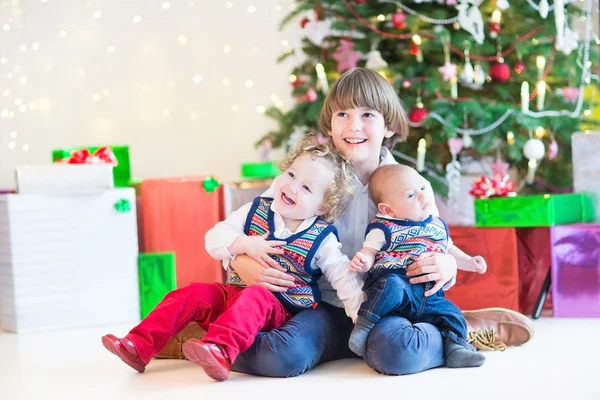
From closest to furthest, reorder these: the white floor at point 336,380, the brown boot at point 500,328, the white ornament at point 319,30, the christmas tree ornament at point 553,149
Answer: the white floor at point 336,380, the brown boot at point 500,328, the christmas tree ornament at point 553,149, the white ornament at point 319,30

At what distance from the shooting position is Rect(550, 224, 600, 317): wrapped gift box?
2.66 m

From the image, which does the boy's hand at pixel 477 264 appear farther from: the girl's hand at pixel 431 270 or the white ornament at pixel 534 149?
the white ornament at pixel 534 149

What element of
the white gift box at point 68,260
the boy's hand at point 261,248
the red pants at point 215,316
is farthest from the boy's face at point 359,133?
the white gift box at point 68,260

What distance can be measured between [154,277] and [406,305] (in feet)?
4.10

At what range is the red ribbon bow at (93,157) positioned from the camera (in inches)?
119

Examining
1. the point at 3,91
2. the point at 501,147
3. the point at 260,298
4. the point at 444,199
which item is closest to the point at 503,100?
the point at 501,147

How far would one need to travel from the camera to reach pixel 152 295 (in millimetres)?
3023

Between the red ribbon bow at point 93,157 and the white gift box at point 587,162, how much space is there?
5.28ft

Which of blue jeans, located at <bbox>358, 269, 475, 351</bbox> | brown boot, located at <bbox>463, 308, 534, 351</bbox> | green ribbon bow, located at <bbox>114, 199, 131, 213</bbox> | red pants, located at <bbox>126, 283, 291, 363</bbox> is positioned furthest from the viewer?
green ribbon bow, located at <bbox>114, 199, 131, 213</bbox>

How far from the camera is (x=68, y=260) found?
115 inches

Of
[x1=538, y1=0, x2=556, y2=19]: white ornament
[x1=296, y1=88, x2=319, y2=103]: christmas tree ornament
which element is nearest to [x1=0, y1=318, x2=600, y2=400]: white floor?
[x1=538, y1=0, x2=556, y2=19]: white ornament

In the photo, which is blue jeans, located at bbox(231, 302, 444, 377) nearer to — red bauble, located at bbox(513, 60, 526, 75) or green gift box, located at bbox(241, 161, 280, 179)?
green gift box, located at bbox(241, 161, 280, 179)

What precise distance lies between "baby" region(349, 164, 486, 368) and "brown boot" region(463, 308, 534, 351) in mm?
164

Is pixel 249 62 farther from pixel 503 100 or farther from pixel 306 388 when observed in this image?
pixel 306 388
